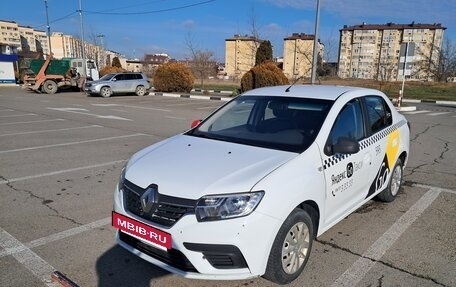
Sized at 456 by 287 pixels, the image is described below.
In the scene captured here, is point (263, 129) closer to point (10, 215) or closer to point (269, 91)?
point (269, 91)

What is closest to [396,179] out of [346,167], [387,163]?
[387,163]

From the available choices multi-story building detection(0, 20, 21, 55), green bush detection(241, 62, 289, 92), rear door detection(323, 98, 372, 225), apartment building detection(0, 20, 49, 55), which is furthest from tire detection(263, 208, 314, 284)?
multi-story building detection(0, 20, 21, 55)

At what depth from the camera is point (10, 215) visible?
13.3 ft

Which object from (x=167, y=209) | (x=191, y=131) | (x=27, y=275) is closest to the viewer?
(x=167, y=209)

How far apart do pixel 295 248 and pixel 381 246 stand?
1.23 metres

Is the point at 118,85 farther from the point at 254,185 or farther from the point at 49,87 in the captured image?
the point at 254,185

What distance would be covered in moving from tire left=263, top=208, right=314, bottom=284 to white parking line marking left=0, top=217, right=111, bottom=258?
212 cm

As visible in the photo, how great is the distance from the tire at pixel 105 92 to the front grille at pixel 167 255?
2177 cm

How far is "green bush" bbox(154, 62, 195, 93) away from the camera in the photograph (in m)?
26.6

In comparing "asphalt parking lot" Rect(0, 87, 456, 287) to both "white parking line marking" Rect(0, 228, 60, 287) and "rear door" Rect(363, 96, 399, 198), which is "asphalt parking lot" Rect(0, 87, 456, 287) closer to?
"white parking line marking" Rect(0, 228, 60, 287)

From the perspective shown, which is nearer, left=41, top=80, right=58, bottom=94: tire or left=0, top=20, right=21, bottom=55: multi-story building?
left=41, top=80, right=58, bottom=94: tire

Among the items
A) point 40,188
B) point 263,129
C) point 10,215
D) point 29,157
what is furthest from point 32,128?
point 263,129

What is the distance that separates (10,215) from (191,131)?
2.36 meters

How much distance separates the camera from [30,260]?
3111mm
